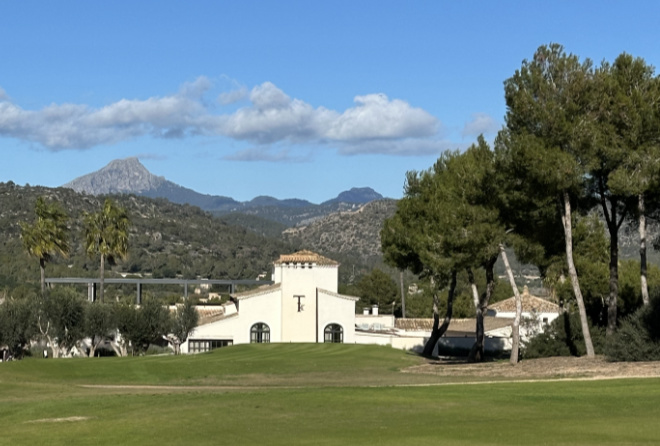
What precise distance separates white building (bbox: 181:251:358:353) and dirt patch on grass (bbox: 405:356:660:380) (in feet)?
112

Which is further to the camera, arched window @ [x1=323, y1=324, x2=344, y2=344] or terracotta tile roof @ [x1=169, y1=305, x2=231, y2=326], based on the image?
arched window @ [x1=323, y1=324, x2=344, y2=344]

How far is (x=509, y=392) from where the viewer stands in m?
26.8

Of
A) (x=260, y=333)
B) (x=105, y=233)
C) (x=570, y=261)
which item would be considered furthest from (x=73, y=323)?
(x=570, y=261)

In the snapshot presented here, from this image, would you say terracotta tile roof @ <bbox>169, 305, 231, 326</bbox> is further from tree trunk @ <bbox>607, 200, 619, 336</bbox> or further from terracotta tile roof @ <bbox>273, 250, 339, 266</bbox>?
tree trunk @ <bbox>607, 200, 619, 336</bbox>

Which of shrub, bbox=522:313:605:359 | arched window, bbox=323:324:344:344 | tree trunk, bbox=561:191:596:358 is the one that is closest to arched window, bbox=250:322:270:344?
arched window, bbox=323:324:344:344

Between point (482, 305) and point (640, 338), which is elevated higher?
point (482, 305)

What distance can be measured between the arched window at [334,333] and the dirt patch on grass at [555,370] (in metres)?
34.7

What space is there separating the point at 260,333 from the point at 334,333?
6.08 metres

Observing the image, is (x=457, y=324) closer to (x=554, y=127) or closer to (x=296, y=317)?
(x=296, y=317)

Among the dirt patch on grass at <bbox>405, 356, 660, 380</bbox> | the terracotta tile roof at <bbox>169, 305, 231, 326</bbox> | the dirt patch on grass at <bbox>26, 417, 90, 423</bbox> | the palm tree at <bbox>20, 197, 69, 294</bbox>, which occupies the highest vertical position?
the palm tree at <bbox>20, 197, 69, 294</bbox>

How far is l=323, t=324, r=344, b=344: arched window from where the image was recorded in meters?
80.3

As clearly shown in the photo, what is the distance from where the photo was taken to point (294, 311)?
261 feet

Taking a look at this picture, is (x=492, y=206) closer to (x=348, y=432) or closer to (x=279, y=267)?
(x=348, y=432)

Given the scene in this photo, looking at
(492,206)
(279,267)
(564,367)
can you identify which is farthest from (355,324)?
(564,367)
